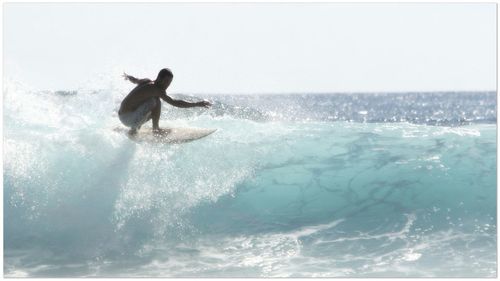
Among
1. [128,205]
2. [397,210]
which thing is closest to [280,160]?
[397,210]

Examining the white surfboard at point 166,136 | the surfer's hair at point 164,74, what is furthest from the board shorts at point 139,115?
the surfer's hair at point 164,74

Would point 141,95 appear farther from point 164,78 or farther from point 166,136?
point 166,136

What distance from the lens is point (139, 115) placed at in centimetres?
808

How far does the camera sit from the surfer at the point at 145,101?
782cm

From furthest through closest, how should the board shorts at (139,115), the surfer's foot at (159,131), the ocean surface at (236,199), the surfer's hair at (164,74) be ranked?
the surfer's foot at (159,131) → the board shorts at (139,115) → the surfer's hair at (164,74) → the ocean surface at (236,199)

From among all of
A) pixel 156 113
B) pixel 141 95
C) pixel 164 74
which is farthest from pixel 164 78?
pixel 156 113

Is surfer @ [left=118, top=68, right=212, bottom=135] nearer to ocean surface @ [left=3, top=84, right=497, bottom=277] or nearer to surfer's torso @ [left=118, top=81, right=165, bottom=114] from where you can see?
surfer's torso @ [left=118, top=81, right=165, bottom=114]

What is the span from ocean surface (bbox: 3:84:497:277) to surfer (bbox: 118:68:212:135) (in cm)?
62

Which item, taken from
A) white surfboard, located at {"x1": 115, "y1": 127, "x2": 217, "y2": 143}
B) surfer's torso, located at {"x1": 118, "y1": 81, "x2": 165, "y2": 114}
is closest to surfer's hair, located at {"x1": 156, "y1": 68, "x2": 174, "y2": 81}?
surfer's torso, located at {"x1": 118, "y1": 81, "x2": 165, "y2": 114}

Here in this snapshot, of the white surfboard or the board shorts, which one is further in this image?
the white surfboard

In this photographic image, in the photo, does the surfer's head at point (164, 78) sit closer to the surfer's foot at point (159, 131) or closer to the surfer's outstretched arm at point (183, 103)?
the surfer's outstretched arm at point (183, 103)

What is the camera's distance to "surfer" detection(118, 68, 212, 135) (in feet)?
25.7

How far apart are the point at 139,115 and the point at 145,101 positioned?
0.23 m

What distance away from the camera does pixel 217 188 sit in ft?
31.2
